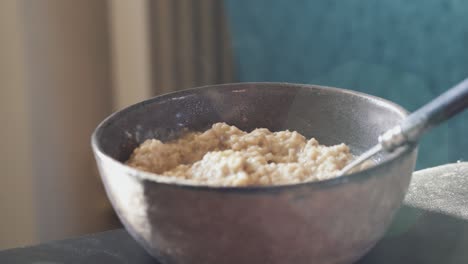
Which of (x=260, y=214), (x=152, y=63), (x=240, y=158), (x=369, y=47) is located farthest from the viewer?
(x=152, y=63)

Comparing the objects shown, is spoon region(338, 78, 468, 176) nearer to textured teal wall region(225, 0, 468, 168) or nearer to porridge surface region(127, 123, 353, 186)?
porridge surface region(127, 123, 353, 186)

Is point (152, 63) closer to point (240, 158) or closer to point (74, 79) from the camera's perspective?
point (74, 79)

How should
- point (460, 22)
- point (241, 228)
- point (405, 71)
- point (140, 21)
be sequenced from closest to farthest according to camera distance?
point (241, 228) → point (460, 22) → point (405, 71) → point (140, 21)

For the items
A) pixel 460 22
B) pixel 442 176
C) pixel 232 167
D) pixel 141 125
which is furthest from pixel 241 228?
pixel 460 22

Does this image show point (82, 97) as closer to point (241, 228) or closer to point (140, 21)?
point (140, 21)

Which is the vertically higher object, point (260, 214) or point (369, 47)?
point (260, 214)

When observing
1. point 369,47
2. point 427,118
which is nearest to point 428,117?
point 427,118
